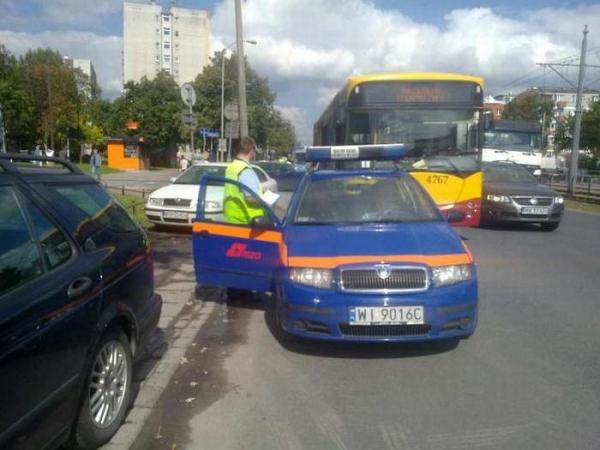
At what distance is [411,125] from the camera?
12.6 m

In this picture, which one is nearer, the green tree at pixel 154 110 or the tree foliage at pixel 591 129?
the tree foliage at pixel 591 129

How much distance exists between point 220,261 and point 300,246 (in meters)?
1.35

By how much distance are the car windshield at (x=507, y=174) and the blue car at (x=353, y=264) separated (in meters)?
10.4

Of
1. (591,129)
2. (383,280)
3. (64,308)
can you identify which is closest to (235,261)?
(383,280)

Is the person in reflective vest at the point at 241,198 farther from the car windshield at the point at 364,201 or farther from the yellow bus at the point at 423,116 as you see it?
the yellow bus at the point at 423,116

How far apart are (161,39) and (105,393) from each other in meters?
109

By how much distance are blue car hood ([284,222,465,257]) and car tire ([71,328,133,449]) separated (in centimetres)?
182

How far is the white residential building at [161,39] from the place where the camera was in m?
104

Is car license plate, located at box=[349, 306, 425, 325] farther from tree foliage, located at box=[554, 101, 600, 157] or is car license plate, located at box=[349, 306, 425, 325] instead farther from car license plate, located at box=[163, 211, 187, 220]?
tree foliage, located at box=[554, 101, 600, 157]

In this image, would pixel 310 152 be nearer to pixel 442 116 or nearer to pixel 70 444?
pixel 70 444

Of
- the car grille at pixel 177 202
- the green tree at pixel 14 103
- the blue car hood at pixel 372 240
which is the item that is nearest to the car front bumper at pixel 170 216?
the car grille at pixel 177 202

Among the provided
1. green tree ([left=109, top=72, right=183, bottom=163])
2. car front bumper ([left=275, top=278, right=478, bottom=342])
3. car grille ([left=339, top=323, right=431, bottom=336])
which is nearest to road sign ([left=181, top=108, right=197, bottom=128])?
car front bumper ([left=275, top=278, right=478, bottom=342])

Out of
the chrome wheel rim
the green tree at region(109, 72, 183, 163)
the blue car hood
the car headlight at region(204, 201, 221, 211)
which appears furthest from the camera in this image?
the green tree at region(109, 72, 183, 163)

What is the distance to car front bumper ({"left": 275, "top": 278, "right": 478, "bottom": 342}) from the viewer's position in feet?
16.1
